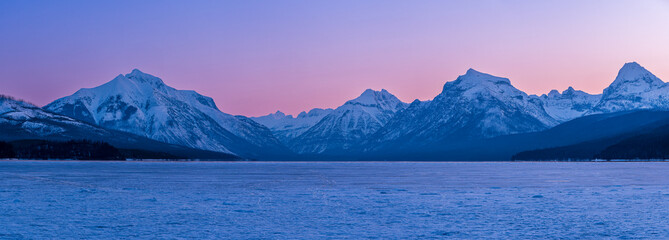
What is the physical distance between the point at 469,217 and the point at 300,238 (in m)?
13.8

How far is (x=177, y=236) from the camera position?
35531 millimetres

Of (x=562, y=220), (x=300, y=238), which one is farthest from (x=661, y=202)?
(x=300, y=238)

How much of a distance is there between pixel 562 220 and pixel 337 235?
1523 centimetres

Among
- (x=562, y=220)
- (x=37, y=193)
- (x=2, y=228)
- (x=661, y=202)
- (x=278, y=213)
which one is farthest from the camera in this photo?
(x=37, y=193)

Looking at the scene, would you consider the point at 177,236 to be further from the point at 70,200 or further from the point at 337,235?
the point at 70,200

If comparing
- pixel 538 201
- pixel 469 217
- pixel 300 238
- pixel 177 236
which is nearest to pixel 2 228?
pixel 177 236

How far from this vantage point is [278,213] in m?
46.7

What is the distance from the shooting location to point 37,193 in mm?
64000

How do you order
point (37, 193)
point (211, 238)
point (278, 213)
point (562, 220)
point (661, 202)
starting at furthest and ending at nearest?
point (37, 193) < point (661, 202) < point (278, 213) < point (562, 220) < point (211, 238)

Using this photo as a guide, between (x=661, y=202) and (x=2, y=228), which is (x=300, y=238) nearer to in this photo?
(x=2, y=228)

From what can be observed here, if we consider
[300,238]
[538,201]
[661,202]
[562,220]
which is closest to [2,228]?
[300,238]

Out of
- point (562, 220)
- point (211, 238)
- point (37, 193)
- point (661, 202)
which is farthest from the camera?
point (37, 193)

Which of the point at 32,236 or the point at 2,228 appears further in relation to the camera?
the point at 2,228

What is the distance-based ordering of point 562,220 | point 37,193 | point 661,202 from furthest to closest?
point 37,193 < point 661,202 < point 562,220
